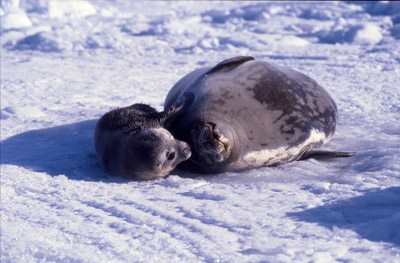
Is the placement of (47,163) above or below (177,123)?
below

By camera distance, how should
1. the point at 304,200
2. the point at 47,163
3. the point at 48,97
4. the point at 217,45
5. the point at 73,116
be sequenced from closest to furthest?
the point at 304,200
the point at 47,163
the point at 73,116
the point at 48,97
the point at 217,45

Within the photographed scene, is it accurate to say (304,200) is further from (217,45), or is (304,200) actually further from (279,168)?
(217,45)

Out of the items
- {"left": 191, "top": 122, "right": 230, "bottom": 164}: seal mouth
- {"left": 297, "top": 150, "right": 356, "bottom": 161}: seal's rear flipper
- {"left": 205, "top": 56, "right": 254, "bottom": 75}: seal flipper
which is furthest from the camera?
{"left": 205, "top": 56, "right": 254, "bottom": 75}: seal flipper

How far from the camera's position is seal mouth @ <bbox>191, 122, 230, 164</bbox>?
2.55m

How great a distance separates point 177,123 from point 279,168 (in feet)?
1.94

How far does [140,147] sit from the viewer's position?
2.59 metres

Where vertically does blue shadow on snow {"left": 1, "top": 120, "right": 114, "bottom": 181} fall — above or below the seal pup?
below

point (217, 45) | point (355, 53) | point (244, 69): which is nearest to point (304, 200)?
point (244, 69)

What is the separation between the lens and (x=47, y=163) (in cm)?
301

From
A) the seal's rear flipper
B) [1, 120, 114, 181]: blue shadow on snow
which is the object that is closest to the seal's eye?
[1, 120, 114, 181]: blue shadow on snow

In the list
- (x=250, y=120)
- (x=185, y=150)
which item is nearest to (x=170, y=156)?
(x=185, y=150)

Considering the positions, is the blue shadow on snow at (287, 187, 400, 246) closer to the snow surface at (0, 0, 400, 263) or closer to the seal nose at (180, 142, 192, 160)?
the snow surface at (0, 0, 400, 263)

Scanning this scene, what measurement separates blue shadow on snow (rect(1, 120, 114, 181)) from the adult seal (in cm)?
54

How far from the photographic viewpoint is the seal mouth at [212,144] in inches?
100
